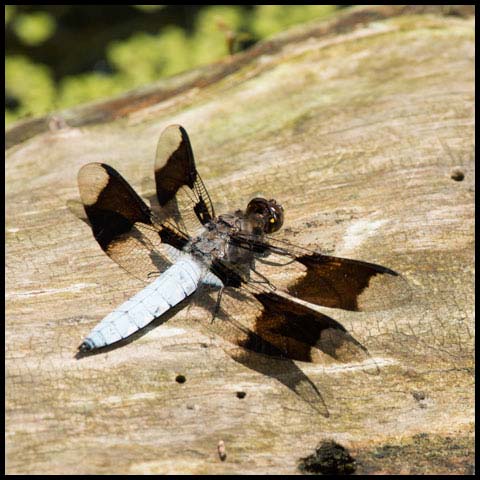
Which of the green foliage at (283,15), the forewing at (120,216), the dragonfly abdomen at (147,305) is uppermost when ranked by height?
the green foliage at (283,15)

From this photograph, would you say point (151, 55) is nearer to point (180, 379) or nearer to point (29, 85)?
point (29, 85)

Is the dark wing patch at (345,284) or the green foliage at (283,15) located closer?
the dark wing patch at (345,284)

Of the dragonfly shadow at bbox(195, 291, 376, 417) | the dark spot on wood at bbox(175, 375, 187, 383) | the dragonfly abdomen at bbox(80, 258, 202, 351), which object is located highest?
the dragonfly abdomen at bbox(80, 258, 202, 351)

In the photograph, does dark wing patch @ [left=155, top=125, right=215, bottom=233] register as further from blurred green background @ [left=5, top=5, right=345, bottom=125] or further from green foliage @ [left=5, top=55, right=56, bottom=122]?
green foliage @ [left=5, top=55, right=56, bottom=122]

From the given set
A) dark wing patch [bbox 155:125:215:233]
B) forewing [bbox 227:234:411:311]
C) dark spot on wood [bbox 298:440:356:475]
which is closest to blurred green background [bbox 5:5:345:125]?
dark wing patch [bbox 155:125:215:233]

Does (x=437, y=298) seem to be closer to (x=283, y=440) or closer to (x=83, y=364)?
(x=283, y=440)

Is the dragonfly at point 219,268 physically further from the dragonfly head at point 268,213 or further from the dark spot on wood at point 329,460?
the dark spot on wood at point 329,460

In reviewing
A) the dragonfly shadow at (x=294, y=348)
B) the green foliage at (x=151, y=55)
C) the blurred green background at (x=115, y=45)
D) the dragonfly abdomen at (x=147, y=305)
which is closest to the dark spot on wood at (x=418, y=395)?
the dragonfly shadow at (x=294, y=348)
